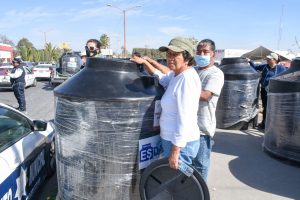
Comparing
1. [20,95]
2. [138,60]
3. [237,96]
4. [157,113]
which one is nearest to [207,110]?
[157,113]

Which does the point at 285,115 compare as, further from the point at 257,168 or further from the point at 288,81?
the point at 257,168

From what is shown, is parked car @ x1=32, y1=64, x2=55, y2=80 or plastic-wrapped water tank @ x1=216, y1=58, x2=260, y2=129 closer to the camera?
plastic-wrapped water tank @ x1=216, y1=58, x2=260, y2=129

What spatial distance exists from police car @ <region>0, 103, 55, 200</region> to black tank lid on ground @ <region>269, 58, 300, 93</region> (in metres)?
3.55

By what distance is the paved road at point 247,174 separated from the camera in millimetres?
4238

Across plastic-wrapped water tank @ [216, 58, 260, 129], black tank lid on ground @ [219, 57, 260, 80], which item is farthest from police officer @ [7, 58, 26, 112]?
black tank lid on ground @ [219, 57, 260, 80]

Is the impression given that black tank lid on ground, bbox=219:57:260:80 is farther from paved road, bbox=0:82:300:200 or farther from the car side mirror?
the car side mirror

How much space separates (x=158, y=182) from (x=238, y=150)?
368 centimetres

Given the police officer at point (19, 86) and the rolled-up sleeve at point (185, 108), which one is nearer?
the rolled-up sleeve at point (185, 108)

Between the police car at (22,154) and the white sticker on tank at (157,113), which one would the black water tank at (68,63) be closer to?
the police car at (22,154)

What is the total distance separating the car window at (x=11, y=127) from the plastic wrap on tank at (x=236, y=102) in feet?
15.6

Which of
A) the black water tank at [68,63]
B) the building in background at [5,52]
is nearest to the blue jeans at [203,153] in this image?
the black water tank at [68,63]

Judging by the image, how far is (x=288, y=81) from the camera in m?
5.25

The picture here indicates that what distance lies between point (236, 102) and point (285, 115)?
7.70 feet

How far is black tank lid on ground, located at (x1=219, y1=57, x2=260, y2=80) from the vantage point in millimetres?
7523
